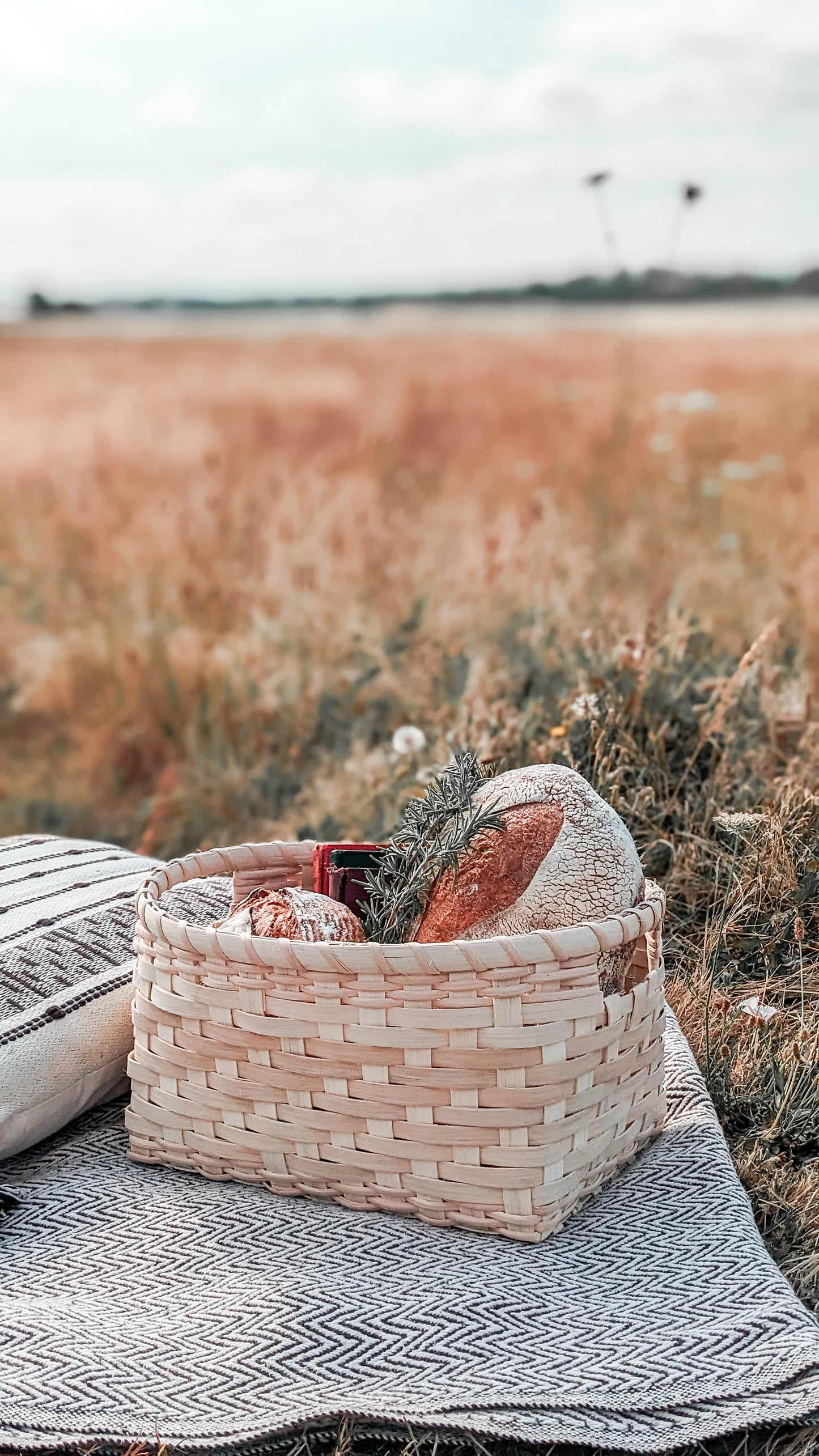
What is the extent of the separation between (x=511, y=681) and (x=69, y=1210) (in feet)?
6.71

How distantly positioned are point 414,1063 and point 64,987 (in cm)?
65

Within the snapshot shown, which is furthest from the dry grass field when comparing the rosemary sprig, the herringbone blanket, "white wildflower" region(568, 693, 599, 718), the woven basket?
the rosemary sprig

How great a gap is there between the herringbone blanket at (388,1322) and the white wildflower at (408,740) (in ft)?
4.96

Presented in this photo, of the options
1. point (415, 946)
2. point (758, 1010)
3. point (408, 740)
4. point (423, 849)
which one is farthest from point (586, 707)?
point (415, 946)

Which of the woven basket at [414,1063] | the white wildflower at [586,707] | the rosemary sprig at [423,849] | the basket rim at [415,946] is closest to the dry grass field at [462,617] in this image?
the white wildflower at [586,707]

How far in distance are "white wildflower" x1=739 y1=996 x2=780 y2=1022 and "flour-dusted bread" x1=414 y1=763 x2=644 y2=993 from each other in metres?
0.52

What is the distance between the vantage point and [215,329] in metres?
12.9

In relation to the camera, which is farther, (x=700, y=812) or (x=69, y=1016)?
(x=700, y=812)

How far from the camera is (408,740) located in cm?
325

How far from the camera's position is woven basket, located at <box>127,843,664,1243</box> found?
5.12 ft

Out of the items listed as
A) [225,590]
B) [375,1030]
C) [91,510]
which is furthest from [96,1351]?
[91,510]

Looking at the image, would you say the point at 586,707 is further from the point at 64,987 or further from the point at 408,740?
the point at 64,987

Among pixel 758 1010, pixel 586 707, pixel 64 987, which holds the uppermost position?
pixel 586 707

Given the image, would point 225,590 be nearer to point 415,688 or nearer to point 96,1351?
point 415,688
